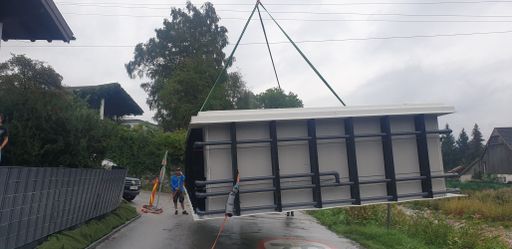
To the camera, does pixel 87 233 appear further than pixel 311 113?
Yes

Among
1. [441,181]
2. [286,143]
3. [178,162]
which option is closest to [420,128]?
[441,181]

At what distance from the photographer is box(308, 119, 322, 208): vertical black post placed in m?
6.56

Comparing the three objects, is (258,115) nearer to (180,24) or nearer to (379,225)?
(379,225)

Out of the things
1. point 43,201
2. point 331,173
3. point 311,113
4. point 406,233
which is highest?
point 311,113

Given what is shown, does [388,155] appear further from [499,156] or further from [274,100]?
[499,156]

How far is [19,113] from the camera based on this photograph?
9109mm

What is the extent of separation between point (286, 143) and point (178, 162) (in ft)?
76.2

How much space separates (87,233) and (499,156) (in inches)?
2171

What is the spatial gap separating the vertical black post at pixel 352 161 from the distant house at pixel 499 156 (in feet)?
160

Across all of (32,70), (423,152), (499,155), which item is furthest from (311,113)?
(499,155)

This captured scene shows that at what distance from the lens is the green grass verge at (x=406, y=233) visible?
11.8 m

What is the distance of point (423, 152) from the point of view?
Result: 6.91 meters

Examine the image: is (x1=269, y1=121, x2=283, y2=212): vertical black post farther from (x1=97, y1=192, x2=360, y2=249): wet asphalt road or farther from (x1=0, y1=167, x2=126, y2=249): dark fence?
(x1=97, y1=192, x2=360, y2=249): wet asphalt road

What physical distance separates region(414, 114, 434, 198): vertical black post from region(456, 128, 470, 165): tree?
302 ft
